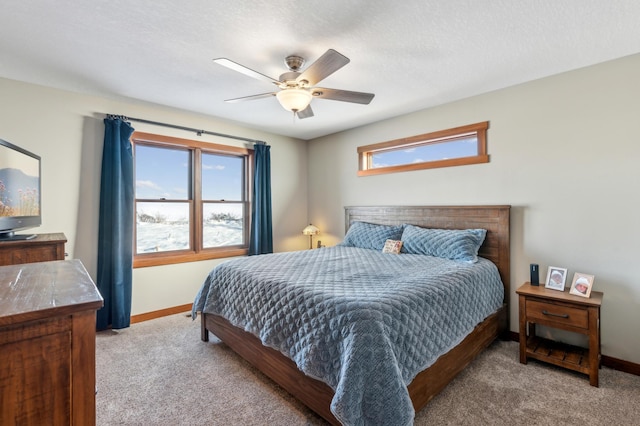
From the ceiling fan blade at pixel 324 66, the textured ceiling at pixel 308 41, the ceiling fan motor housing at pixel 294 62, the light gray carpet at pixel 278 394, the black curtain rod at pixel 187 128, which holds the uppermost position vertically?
the textured ceiling at pixel 308 41

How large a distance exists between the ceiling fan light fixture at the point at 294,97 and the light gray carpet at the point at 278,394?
6.75 ft

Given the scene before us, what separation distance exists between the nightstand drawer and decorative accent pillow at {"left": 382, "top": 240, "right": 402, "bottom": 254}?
1250 mm

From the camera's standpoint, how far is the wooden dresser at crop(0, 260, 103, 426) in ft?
2.29

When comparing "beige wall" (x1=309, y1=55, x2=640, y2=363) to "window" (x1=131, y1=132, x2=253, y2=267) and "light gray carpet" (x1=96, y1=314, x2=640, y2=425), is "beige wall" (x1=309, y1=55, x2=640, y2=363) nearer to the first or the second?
"light gray carpet" (x1=96, y1=314, x2=640, y2=425)

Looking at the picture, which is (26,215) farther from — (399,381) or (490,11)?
(490,11)

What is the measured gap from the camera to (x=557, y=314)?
7.48ft

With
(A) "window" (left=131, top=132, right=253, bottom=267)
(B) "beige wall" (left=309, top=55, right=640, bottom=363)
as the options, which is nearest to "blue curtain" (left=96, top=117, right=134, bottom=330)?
→ (A) "window" (left=131, top=132, right=253, bottom=267)

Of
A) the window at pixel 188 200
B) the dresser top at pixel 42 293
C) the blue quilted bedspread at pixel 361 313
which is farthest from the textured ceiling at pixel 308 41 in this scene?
the blue quilted bedspread at pixel 361 313

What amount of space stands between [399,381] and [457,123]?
2.82 meters

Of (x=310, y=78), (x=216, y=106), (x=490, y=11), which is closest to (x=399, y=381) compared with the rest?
(x=310, y=78)

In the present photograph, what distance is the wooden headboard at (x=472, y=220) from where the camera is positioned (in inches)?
115

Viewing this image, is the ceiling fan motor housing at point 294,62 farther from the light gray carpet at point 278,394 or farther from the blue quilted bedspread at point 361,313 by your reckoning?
the light gray carpet at point 278,394

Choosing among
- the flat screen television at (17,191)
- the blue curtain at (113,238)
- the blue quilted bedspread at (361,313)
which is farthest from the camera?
the blue curtain at (113,238)

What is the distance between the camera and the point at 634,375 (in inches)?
89.6
